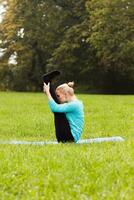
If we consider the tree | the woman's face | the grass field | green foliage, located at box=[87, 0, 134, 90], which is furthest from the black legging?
the tree

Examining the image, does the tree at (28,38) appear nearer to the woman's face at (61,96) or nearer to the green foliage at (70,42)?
the green foliage at (70,42)

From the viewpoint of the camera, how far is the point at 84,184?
766 centimetres

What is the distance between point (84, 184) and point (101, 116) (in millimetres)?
16464

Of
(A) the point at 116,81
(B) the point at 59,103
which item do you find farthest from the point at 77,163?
(A) the point at 116,81

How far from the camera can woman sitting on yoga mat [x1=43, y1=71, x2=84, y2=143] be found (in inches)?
495

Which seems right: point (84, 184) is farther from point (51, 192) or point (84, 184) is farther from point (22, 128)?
point (22, 128)

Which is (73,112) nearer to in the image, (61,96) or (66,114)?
(66,114)

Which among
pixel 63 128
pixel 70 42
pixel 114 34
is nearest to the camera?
pixel 63 128

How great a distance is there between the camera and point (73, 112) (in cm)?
1270

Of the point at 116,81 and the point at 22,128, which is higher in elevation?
the point at 22,128

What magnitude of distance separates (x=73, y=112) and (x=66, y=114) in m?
0.16

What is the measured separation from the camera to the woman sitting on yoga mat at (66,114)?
12.6 meters

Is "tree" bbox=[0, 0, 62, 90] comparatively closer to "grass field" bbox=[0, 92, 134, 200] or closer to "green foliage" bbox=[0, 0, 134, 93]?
"green foliage" bbox=[0, 0, 134, 93]

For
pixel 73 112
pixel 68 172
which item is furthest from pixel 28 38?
pixel 68 172
